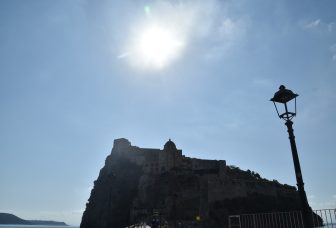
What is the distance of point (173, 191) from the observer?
61594mm

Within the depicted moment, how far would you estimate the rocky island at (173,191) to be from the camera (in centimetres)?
5678

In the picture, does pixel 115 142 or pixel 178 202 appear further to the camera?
pixel 115 142

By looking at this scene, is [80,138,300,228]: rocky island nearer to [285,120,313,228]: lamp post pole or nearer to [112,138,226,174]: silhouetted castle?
[112,138,226,174]: silhouetted castle

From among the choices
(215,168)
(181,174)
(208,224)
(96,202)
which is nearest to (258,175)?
(215,168)

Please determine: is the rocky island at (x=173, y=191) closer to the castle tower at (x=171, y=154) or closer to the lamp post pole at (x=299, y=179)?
the castle tower at (x=171, y=154)

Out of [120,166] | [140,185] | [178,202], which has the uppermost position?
[120,166]

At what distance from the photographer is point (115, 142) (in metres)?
84.8

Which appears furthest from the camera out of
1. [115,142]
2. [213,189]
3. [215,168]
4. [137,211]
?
[115,142]

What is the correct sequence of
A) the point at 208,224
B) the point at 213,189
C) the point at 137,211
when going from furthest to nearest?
the point at 137,211
the point at 213,189
the point at 208,224

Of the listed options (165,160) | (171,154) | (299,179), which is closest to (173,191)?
(165,160)

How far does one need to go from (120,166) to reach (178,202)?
2452 centimetres

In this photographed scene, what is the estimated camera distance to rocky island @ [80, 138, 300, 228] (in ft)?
186

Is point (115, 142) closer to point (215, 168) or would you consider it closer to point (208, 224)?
point (215, 168)

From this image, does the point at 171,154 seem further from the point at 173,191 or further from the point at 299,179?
the point at 299,179
